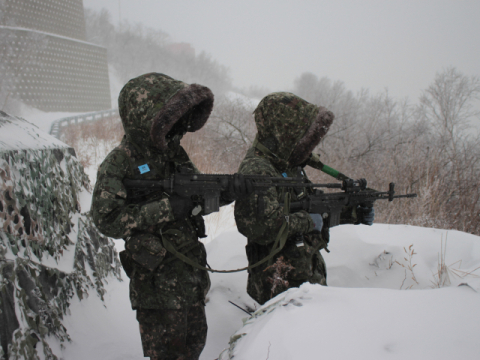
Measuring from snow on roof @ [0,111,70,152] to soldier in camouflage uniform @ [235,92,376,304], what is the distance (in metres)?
1.54

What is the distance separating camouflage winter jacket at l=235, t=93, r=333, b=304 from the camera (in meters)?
1.92

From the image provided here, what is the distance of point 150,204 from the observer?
1.63 metres

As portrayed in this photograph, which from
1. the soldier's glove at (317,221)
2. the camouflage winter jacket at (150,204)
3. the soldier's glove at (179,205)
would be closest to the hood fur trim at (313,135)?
the soldier's glove at (317,221)

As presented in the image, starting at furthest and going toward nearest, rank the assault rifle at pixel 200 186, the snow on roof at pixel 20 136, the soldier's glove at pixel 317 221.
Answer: the soldier's glove at pixel 317 221, the snow on roof at pixel 20 136, the assault rifle at pixel 200 186

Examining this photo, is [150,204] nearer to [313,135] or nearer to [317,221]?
[317,221]

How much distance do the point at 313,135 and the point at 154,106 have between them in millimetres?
1215

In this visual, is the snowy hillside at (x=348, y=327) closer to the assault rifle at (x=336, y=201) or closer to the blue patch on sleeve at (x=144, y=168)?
the assault rifle at (x=336, y=201)

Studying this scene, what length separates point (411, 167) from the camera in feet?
15.8

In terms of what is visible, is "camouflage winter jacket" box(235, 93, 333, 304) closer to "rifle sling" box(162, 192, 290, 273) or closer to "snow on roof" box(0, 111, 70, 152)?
"rifle sling" box(162, 192, 290, 273)

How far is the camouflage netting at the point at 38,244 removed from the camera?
1565 millimetres

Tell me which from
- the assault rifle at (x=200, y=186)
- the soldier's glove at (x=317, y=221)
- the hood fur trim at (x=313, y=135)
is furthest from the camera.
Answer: the hood fur trim at (x=313, y=135)

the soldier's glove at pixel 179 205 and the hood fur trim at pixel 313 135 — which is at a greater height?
the hood fur trim at pixel 313 135

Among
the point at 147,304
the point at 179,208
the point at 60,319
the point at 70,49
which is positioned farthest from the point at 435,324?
the point at 70,49

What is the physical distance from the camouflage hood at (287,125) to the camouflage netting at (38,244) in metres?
1.66
